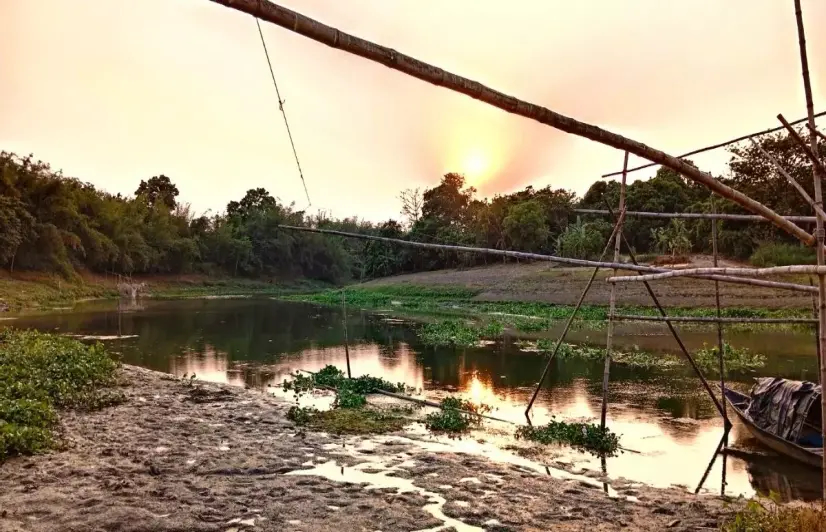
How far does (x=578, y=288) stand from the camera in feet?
131

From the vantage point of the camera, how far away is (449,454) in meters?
9.08

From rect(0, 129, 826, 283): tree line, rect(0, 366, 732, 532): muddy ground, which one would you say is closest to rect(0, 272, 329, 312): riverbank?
rect(0, 129, 826, 283): tree line

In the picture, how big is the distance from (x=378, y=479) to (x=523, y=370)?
35.9 ft

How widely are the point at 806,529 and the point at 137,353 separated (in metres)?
20.4

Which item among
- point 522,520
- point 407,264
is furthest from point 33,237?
point 522,520

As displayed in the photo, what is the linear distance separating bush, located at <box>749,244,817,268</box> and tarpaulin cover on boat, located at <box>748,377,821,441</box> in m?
29.0

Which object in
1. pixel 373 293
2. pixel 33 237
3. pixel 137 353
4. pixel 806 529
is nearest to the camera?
pixel 806 529

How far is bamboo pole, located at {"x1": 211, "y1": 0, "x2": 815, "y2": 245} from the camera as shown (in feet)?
9.52

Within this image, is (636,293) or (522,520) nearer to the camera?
(522,520)

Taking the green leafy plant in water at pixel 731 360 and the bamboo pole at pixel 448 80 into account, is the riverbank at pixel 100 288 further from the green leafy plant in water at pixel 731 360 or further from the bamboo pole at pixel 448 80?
the bamboo pole at pixel 448 80

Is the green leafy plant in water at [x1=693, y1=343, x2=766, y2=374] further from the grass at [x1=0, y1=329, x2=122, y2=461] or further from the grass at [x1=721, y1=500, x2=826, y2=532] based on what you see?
the grass at [x1=0, y1=329, x2=122, y2=461]

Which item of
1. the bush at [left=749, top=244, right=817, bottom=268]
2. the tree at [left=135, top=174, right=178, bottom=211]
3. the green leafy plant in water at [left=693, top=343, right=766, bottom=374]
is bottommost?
the green leafy plant in water at [left=693, top=343, right=766, bottom=374]

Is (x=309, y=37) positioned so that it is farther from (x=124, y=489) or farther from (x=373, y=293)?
(x=373, y=293)

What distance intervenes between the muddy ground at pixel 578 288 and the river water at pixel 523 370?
2838mm
